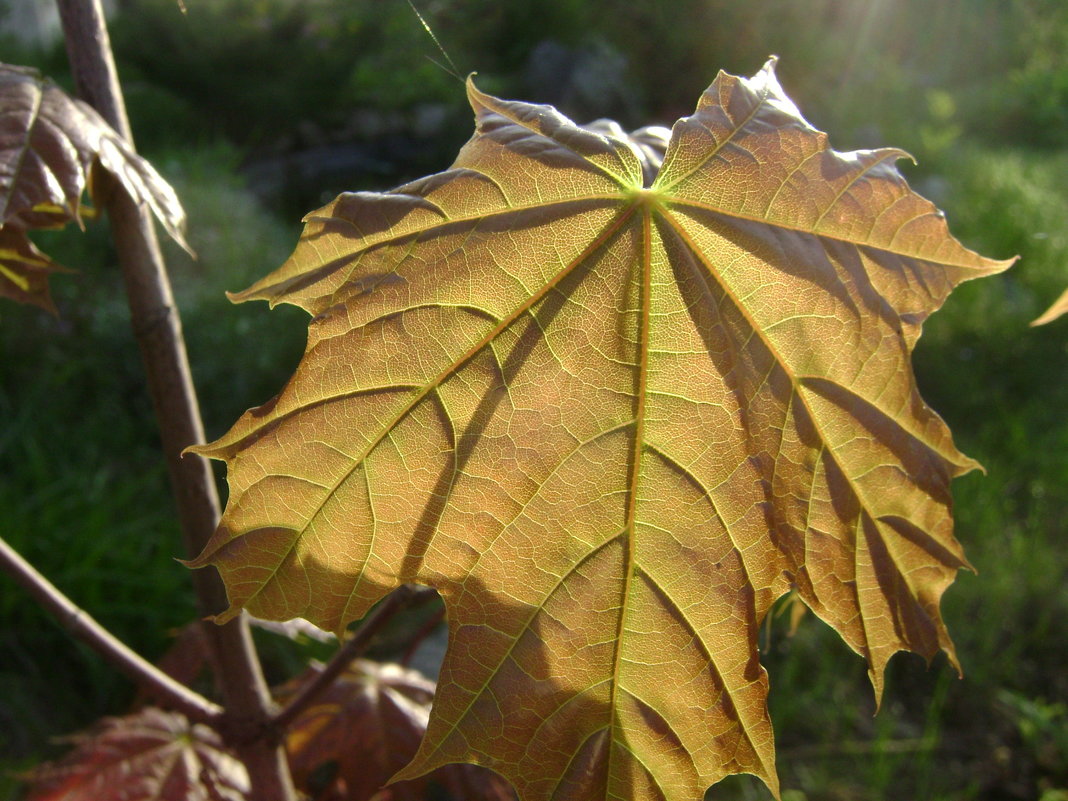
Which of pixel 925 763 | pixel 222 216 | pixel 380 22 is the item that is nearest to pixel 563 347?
pixel 925 763

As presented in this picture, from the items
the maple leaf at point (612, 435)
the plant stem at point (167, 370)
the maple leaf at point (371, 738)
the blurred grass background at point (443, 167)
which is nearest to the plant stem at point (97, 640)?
the plant stem at point (167, 370)

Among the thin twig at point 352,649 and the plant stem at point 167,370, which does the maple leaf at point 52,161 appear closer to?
the plant stem at point 167,370

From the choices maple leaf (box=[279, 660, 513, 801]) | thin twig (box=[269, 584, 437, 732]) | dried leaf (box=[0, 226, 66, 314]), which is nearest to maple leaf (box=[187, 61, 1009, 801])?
thin twig (box=[269, 584, 437, 732])

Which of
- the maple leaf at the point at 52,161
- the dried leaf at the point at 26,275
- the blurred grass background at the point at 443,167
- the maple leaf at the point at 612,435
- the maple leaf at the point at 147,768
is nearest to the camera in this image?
the maple leaf at the point at 612,435

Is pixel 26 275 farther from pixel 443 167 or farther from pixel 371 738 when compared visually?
pixel 443 167

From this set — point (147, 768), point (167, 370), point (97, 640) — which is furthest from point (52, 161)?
point (147, 768)

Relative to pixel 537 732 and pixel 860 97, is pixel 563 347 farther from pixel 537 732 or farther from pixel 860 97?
pixel 860 97
